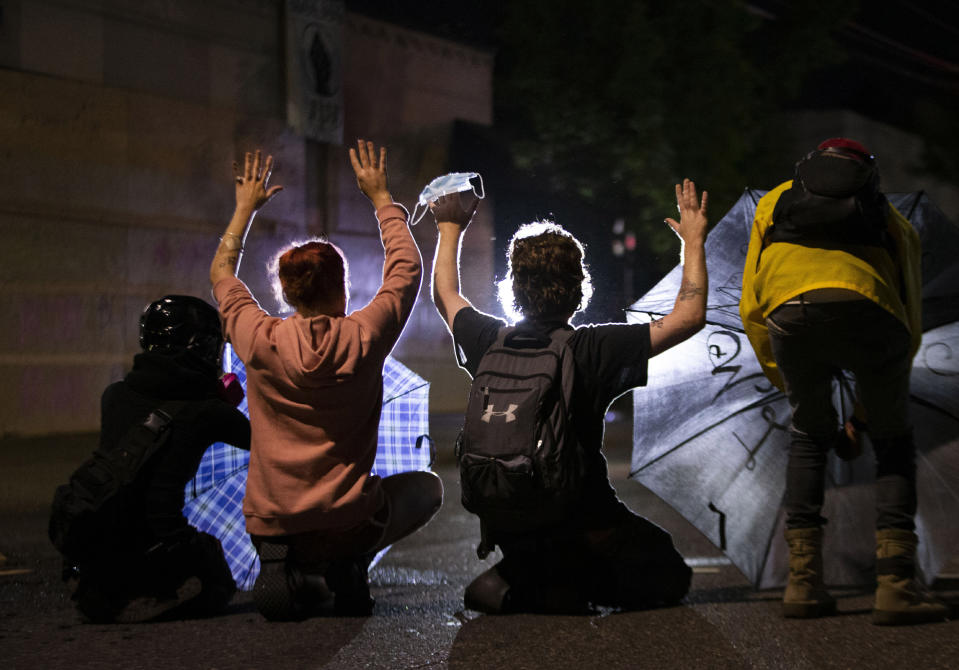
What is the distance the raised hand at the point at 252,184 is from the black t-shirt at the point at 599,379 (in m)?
1.14

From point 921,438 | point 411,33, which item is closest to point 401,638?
point 921,438

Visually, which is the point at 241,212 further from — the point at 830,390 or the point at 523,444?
the point at 830,390

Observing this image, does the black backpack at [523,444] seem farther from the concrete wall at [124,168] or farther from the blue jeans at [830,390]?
the concrete wall at [124,168]

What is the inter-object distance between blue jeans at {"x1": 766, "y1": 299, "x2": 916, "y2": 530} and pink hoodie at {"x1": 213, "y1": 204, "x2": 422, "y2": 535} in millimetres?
1365

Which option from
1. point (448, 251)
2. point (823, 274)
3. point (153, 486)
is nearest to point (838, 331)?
point (823, 274)

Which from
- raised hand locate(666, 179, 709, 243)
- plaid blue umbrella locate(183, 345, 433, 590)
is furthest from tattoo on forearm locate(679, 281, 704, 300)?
plaid blue umbrella locate(183, 345, 433, 590)

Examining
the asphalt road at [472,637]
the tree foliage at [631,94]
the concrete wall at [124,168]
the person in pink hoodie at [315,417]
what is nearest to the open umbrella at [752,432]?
the asphalt road at [472,637]

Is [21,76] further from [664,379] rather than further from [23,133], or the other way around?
[664,379]

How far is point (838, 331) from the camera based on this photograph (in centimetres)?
352

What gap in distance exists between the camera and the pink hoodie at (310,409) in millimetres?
3613

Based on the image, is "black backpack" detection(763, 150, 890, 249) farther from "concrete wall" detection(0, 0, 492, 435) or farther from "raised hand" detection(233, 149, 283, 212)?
"concrete wall" detection(0, 0, 492, 435)

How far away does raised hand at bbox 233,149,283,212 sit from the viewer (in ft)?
13.1

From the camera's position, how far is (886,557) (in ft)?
11.7

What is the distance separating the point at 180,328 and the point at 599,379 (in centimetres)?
148
